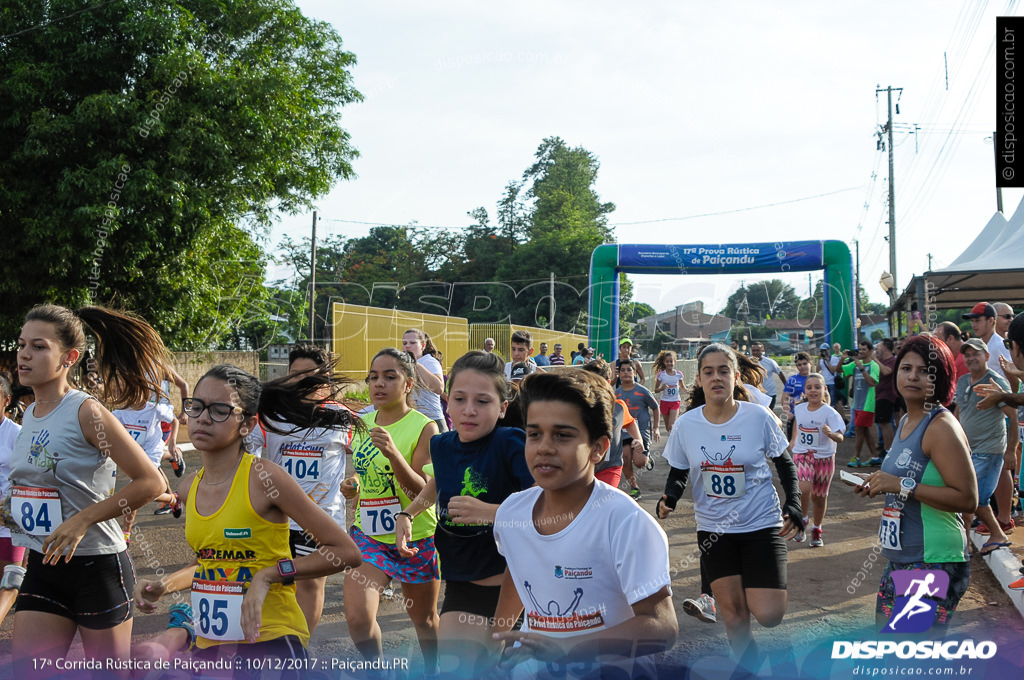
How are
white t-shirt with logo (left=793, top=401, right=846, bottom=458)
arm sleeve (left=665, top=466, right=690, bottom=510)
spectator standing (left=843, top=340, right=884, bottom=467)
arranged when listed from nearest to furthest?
arm sleeve (left=665, top=466, right=690, bottom=510), white t-shirt with logo (left=793, top=401, right=846, bottom=458), spectator standing (left=843, top=340, right=884, bottom=467)

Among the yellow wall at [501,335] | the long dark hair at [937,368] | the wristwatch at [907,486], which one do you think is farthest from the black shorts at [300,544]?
the yellow wall at [501,335]

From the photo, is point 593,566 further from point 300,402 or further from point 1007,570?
point 1007,570

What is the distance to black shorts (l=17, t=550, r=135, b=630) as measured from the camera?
323 centimetres

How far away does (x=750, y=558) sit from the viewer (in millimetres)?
4094

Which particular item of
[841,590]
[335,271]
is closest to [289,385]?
[841,590]

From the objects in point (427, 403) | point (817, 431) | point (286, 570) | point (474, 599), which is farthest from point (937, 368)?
point (427, 403)

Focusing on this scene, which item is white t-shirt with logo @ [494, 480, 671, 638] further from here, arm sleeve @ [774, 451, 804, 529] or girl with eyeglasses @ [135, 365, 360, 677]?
arm sleeve @ [774, 451, 804, 529]

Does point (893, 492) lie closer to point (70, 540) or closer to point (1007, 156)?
point (70, 540)

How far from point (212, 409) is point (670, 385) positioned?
11550mm

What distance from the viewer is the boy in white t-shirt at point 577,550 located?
2121mm

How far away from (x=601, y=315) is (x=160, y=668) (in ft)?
48.9

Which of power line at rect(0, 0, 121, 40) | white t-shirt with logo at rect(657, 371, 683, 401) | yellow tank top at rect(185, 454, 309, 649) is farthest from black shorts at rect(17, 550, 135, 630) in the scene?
power line at rect(0, 0, 121, 40)

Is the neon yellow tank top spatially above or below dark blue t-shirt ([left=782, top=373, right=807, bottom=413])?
below

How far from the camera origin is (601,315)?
56.2ft
